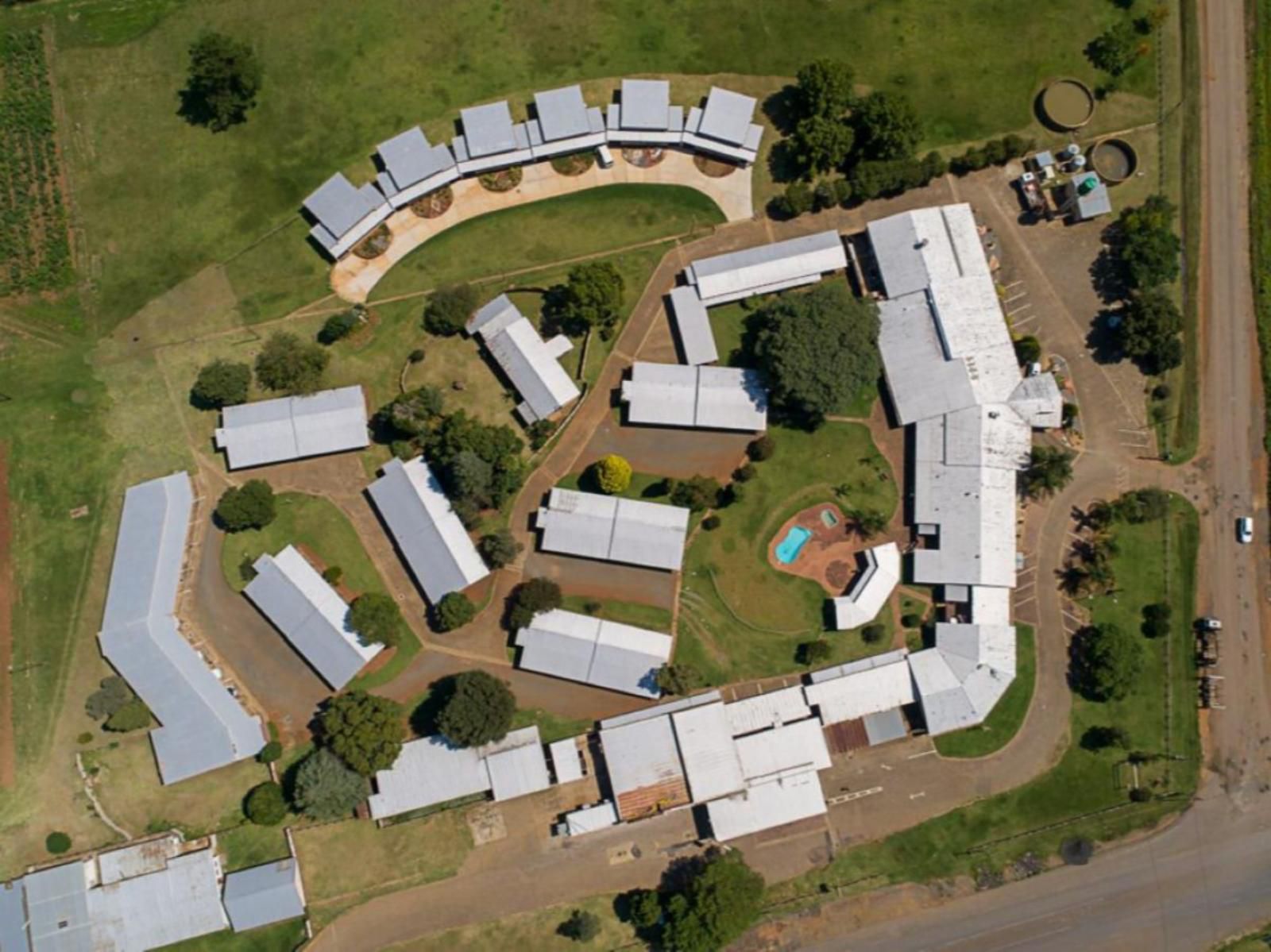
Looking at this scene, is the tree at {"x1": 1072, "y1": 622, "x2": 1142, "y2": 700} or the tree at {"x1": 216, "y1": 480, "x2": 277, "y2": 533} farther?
the tree at {"x1": 216, "y1": 480, "x2": 277, "y2": 533}

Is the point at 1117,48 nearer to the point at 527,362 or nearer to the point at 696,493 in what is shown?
the point at 696,493

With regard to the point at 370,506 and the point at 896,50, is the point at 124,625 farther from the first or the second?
the point at 896,50

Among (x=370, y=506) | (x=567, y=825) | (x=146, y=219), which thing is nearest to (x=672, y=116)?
(x=370, y=506)

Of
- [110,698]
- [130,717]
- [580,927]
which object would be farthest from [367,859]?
[110,698]

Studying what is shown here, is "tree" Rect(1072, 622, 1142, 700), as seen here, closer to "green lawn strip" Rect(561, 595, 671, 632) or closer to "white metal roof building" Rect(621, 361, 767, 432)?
"white metal roof building" Rect(621, 361, 767, 432)

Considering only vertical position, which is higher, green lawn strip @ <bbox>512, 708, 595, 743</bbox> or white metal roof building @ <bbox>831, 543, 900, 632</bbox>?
white metal roof building @ <bbox>831, 543, 900, 632</bbox>

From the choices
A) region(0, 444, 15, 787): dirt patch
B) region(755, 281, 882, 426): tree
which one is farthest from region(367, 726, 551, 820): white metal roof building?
region(755, 281, 882, 426): tree

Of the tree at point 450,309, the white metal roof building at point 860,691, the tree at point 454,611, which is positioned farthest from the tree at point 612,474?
the white metal roof building at point 860,691
